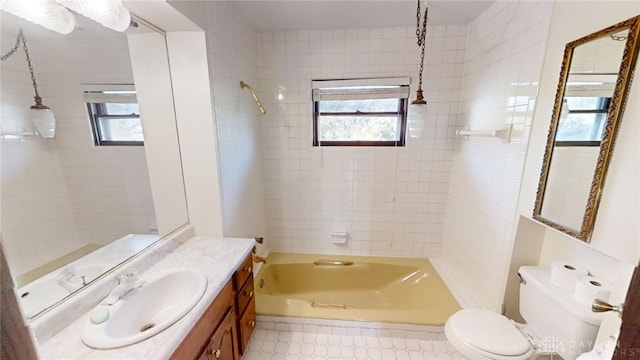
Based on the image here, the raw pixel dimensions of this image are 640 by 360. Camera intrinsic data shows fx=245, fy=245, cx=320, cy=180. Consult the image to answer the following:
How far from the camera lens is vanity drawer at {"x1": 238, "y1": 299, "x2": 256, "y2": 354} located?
1.49 metres

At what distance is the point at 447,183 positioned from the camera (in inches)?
92.4

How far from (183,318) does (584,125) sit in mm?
1932

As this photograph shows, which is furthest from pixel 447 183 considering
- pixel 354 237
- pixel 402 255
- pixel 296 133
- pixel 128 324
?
pixel 128 324

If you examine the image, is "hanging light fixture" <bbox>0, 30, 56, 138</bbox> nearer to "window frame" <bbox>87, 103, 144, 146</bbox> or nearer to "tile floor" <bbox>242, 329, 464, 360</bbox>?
"window frame" <bbox>87, 103, 144, 146</bbox>

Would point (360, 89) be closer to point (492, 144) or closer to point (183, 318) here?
point (492, 144)

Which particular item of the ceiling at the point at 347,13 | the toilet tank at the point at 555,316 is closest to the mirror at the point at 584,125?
the toilet tank at the point at 555,316

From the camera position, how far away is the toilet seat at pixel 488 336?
1.21 metres

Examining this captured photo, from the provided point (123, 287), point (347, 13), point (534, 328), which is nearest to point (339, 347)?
point (534, 328)

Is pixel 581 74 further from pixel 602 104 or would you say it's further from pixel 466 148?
pixel 466 148

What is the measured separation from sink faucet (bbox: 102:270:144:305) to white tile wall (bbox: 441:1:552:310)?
2096mm

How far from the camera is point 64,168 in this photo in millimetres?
1074

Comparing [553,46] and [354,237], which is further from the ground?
[553,46]

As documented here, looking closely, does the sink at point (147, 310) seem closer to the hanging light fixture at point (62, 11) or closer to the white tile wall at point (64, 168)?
the white tile wall at point (64, 168)

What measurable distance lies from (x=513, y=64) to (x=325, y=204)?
1.80 m
